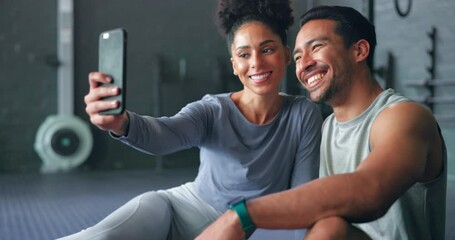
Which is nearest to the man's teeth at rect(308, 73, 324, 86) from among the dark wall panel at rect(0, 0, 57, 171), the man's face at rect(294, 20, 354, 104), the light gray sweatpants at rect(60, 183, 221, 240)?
the man's face at rect(294, 20, 354, 104)

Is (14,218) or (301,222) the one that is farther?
(14,218)

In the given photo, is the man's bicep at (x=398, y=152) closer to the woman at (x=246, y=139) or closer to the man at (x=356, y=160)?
the man at (x=356, y=160)

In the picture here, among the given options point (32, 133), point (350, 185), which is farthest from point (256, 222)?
point (32, 133)

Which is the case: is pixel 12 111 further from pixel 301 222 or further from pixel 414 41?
pixel 301 222

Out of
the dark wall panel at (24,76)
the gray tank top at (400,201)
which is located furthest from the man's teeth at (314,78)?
the dark wall panel at (24,76)

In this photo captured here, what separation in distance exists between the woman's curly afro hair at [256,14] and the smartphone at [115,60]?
21.0 inches

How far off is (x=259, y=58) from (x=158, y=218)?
55 cm

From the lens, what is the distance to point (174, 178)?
4.93 meters

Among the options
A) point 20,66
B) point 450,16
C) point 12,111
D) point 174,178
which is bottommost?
point 174,178

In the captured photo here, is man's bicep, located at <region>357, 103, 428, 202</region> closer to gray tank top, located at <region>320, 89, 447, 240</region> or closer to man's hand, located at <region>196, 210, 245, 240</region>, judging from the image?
gray tank top, located at <region>320, 89, 447, 240</region>

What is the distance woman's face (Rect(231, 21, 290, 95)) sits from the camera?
162cm

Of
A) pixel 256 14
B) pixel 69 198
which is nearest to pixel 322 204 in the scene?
pixel 256 14

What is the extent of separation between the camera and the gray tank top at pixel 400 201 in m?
1.14

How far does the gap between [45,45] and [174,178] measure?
198 centimetres
